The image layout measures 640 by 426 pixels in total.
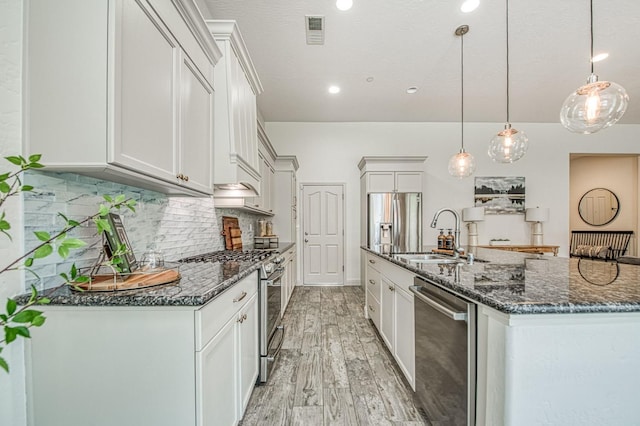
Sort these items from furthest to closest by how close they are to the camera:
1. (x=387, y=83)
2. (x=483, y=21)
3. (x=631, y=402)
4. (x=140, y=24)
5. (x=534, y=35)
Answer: (x=387, y=83) → (x=534, y=35) → (x=483, y=21) → (x=140, y=24) → (x=631, y=402)

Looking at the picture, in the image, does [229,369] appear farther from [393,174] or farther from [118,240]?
[393,174]

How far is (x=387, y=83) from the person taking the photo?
4.01 m

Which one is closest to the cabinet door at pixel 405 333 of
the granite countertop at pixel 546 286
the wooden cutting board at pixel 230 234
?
the granite countertop at pixel 546 286

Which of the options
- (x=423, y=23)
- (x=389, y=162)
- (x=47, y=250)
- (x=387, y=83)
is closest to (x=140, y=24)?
(x=47, y=250)

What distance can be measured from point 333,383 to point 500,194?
5.19 m

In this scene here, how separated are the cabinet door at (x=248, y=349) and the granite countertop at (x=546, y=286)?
104 cm

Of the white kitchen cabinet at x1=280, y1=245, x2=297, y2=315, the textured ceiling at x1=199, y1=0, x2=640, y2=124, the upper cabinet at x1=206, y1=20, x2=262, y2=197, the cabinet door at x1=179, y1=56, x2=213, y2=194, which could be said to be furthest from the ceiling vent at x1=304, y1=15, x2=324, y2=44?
the white kitchen cabinet at x1=280, y1=245, x2=297, y2=315

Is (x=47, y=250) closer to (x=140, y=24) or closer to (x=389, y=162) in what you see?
(x=140, y=24)

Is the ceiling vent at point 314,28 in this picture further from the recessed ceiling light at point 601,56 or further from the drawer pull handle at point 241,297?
the recessed ceiling light at point 601,56

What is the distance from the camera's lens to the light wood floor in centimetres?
171

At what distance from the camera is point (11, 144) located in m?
0.99

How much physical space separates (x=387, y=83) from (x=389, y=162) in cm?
135

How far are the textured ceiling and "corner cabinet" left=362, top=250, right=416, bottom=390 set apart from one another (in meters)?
2.36

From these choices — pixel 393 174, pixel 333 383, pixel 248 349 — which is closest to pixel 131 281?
pixel 248 349
